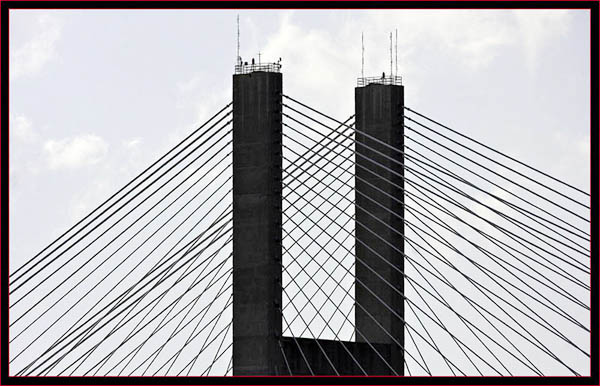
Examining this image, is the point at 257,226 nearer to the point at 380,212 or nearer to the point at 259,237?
the point at 259,237

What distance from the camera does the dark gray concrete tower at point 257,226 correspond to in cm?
4459

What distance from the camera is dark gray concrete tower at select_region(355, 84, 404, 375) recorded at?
5081 cm

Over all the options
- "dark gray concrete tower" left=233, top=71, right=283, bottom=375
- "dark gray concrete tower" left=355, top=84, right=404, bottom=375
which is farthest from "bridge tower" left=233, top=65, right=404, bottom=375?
"dark gray concrete tower" left=355, top=84, right=404, bottom=375

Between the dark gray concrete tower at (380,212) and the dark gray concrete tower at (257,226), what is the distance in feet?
19.5

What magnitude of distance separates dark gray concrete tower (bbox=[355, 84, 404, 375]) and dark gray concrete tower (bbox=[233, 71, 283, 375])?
5.96 meters

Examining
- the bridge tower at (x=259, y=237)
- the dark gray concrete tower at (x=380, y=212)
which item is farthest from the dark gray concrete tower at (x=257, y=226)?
the dark gray concrete tower at (x=380, y=212)

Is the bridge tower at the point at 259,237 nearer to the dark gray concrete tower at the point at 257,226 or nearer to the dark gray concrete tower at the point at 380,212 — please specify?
the dark gray concrete tower at the point at 257,226

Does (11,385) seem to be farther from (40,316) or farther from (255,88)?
(255,88)

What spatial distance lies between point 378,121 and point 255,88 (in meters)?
6.81

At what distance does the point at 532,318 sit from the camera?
43219 millimetres

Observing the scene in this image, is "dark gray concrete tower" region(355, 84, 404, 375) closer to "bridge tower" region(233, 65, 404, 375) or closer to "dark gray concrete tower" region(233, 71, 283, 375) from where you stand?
"bridge tower" region(233, 65, 404, 375)

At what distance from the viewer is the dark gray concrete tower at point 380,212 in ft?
167

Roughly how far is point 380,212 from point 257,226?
7227 mm

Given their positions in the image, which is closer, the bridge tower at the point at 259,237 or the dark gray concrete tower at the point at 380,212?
the bridge tower at the point at 259,237
